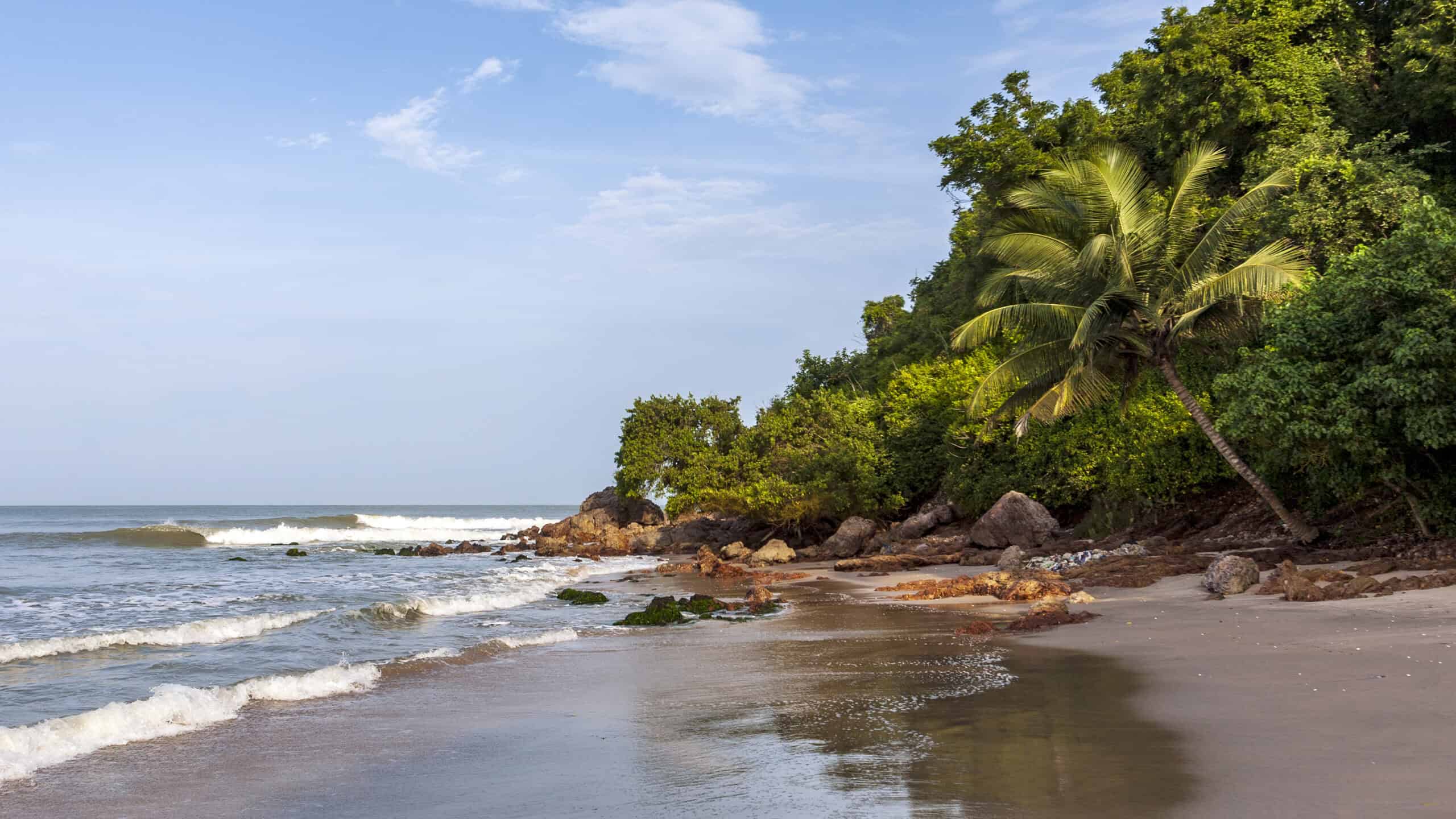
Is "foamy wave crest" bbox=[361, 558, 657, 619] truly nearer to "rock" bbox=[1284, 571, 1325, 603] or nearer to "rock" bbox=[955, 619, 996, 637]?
"rock" bbox=[955, 619, 996, 637]

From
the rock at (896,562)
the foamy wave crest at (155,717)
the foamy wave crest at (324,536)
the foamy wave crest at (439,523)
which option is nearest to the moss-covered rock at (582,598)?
the rock at (896,562)

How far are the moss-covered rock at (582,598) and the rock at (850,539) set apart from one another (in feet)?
41.7

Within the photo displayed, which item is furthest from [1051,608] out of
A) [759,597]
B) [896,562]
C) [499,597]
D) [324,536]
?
[324,536]

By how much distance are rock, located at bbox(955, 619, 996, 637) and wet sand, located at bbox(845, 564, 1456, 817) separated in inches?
33.3

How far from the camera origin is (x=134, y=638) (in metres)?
14.5

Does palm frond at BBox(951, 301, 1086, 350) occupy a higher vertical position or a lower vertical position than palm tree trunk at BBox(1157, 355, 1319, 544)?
higher

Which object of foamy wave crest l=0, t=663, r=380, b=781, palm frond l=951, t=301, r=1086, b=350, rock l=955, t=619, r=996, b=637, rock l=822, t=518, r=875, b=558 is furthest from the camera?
rock l=822, t=518, r=875, b=558

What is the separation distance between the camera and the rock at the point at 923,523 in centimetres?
3222

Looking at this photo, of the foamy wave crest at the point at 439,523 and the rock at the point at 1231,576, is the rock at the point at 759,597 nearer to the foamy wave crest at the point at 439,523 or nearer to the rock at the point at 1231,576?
the rock at the point at 1231,576

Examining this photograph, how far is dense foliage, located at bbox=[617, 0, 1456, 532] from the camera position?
47.4 feet

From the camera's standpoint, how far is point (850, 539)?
32.5 metres

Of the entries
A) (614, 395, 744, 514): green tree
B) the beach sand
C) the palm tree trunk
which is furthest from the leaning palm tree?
(614, 395, 744, 514): green tree

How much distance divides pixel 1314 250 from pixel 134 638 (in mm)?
22169

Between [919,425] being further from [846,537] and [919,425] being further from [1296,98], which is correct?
[1296,98]
